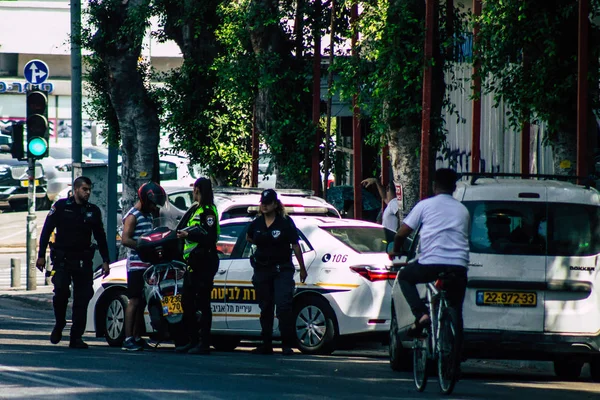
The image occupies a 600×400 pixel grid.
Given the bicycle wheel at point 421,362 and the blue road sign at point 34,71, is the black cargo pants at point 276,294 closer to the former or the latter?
the bicycle wheel at point 421,362

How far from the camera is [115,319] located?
579 inches

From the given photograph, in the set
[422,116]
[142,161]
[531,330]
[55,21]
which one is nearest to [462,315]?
[531,330]

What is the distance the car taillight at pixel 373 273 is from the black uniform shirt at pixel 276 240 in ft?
2.44

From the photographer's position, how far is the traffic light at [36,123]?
2246cm

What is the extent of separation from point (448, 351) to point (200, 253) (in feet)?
13.0

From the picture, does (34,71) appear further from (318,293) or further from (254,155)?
(318,293)

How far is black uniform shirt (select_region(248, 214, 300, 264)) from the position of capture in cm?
1312

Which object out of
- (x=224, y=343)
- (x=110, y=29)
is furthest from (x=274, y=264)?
(x=110, y=29)

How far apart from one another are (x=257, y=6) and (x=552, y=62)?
28.3 feet

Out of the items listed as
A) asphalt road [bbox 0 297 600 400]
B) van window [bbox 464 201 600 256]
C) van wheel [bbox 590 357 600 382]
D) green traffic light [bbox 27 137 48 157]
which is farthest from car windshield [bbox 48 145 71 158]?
van window [bbox 464 201 600 256]

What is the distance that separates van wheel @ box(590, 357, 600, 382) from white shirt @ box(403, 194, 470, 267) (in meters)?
2.00

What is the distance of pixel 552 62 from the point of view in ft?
49.8

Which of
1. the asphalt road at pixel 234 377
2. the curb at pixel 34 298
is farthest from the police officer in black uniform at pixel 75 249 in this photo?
the curb at pixel 34 298

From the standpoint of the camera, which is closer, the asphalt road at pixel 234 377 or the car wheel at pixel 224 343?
the asphalt road at pixel 234 377
